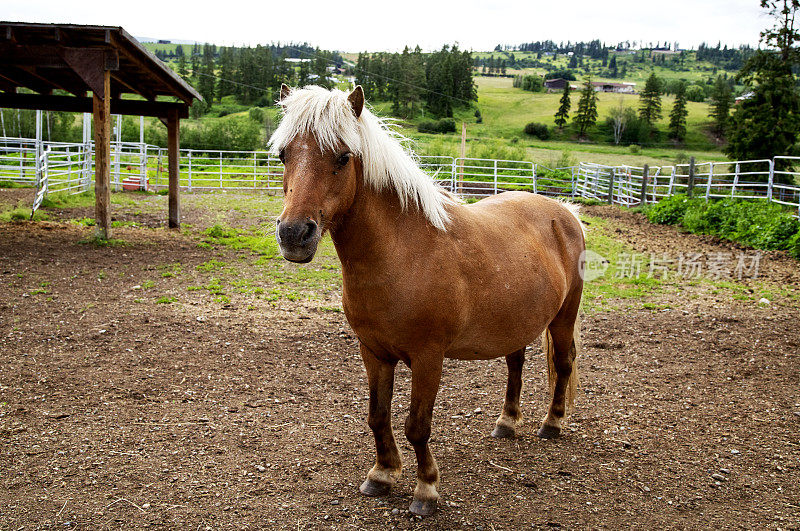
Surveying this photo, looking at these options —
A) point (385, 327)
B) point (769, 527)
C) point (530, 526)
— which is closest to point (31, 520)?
point (385, 327)

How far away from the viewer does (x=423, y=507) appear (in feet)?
9.79

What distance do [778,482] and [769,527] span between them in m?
0.59

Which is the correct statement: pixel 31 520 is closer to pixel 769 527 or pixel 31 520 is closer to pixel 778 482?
pixel 769 527

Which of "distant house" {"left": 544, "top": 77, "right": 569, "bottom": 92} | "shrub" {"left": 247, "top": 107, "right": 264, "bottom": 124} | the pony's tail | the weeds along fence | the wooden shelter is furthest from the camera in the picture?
"distant house" {"left": 544, "top": 77, "right": 569, "bottom": 92}

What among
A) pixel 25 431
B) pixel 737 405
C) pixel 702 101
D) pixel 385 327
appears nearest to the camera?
pixel 385 327

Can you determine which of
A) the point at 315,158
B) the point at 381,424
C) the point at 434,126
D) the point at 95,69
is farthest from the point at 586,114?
the point at 315,158

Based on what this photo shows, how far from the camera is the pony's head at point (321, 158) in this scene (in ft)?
7.57

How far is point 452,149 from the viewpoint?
3791cm

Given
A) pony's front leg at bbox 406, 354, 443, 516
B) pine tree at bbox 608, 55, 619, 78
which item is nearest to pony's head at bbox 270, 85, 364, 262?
pony's front leg at bbox 406, 354, 443, 516

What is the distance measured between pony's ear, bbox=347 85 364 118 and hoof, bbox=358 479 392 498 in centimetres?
204

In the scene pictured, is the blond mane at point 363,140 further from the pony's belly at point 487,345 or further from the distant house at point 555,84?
the distant house at point 555,84

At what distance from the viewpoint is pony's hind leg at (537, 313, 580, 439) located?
4.04 meters

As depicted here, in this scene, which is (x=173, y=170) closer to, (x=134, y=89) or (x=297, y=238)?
(x=134, y=89)

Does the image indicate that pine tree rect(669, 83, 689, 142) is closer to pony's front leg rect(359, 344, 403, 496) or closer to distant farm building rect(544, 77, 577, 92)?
distant farm building rect(544, 77, 577, 92)
